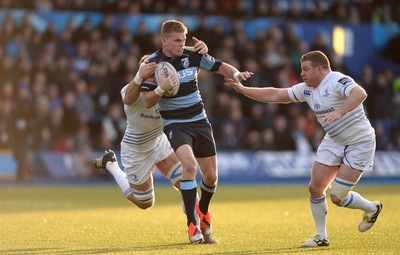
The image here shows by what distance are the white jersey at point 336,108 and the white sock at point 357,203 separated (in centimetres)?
65

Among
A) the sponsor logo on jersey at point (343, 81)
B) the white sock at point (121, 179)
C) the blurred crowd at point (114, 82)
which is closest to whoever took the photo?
the sponsor logo on jersey at point (343, 81)

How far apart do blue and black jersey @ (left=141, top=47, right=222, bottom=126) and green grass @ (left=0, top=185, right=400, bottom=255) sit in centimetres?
149

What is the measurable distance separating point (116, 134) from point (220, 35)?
14.0 feet

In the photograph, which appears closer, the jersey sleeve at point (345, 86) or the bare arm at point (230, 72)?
the jersey sleeve at point (345, 86)

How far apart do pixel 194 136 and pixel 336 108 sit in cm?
169

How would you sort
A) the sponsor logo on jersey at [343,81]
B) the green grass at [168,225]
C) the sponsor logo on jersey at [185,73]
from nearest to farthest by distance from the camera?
the green grass at [168,225] < the sponsor logo on jersey at [343,81] < the sponsor logo on jersey at [185,73]

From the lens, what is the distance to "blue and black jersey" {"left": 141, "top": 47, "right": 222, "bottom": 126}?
38.2 ft

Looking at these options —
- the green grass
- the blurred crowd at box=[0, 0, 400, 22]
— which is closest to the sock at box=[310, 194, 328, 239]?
the green grass

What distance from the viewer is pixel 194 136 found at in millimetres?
11656

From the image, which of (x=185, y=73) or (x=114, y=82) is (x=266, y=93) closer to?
(x=185, y=73)

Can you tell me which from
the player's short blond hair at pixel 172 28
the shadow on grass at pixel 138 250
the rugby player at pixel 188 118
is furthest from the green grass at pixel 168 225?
the player's short blond hair at pixel 172 28

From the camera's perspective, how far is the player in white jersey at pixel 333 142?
1131cm

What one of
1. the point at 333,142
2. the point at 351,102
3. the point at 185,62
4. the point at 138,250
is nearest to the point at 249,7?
the point at 185,62

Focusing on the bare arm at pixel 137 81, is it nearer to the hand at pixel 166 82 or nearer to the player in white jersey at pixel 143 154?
the player in white jersey at pixel 143 154
